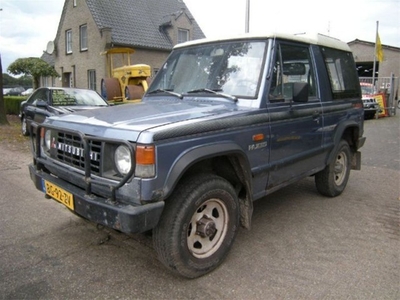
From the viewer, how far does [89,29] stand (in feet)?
71.6

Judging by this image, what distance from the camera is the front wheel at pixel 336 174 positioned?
16.3 feet

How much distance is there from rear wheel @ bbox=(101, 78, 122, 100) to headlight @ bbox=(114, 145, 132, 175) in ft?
38.4

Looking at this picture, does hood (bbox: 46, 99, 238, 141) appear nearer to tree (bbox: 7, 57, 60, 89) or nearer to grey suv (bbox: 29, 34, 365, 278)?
grey suv (bbox: 29, 34, 365, 278)

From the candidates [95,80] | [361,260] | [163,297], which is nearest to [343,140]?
[361,260]

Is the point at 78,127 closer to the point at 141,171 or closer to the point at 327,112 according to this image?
the point at 141,171

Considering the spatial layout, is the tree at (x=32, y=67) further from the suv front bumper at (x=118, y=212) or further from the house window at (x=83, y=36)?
the suv front bumper at (x=118, y=212)

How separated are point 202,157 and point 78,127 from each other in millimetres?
1075

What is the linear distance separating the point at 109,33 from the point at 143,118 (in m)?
19.0

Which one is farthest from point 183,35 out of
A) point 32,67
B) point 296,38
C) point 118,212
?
point 118,212

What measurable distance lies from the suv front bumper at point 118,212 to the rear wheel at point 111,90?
37.9ft

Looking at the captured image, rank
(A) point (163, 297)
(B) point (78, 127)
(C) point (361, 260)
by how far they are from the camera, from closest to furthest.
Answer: (A) point (163, 297) < (B) point (78, 127) < (C) point (361, 260)

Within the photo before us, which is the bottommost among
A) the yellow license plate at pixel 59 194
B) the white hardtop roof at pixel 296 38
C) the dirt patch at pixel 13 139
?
the dirt patch at pixel 13 139

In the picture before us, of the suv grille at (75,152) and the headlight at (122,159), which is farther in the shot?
the suv grille at (75,152)

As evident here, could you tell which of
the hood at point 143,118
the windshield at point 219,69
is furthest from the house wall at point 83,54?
the hood at point 143,118
